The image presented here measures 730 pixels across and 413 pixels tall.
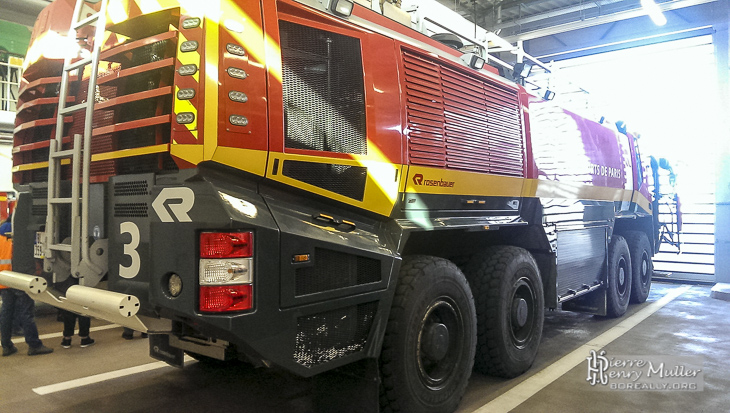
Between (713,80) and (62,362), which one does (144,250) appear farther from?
(713,80)

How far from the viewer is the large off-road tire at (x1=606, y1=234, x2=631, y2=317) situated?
6.78 m

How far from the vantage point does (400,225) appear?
3377mm

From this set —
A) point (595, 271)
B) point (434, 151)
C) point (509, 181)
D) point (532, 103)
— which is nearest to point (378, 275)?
point (434, 151)

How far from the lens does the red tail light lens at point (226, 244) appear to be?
2.45 metres

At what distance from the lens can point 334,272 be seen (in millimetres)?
2889

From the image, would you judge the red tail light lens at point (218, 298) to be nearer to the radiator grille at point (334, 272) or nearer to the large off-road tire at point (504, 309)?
the radiator grille at point (334, 272)

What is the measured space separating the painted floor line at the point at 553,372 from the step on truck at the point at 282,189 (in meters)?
0.20

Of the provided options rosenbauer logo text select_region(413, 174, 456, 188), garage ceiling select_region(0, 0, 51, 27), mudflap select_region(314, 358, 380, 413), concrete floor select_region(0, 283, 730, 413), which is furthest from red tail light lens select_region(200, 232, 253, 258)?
garage ceiling select_region(0, 0, 51, 27)

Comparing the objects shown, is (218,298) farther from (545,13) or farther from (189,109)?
(545,13)

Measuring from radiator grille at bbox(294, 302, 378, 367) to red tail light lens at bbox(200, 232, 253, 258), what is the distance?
0.51 metres

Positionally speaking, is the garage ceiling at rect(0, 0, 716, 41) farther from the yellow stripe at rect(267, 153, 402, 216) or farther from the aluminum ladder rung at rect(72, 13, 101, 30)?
the aluminum ladder rung at rect(72, 13, 101, 30)

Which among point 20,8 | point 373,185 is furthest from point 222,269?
point 20,8

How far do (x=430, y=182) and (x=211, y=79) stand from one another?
1.73 meters

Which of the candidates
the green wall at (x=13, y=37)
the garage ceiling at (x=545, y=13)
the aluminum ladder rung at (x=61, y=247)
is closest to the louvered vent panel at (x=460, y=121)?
the aluminum ladder rung at (x=61, y=247)
